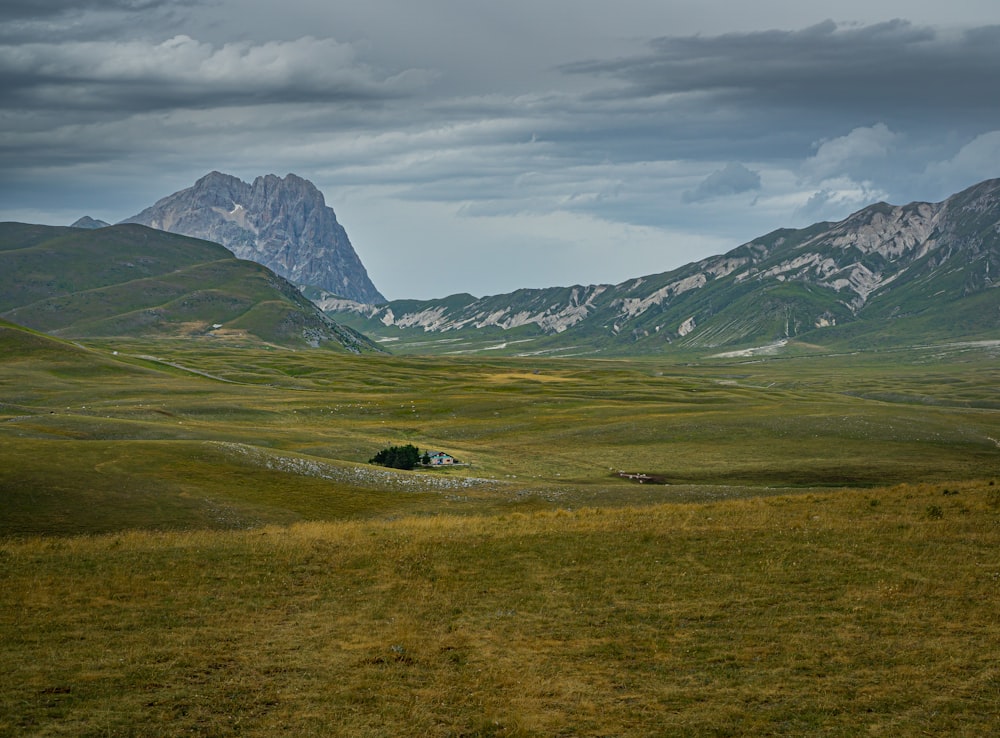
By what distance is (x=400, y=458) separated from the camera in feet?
249

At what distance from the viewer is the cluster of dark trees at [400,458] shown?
7569cm

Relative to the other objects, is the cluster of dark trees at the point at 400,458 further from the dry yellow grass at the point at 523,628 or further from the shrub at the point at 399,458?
the dry yellow grass at the point at 523,628

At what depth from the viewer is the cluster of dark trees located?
7569cm

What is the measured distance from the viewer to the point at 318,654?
24.4m

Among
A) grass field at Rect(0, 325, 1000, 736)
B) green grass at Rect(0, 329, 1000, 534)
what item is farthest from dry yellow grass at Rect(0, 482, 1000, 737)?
green grass at Rect(0, 329, 1000, 534)

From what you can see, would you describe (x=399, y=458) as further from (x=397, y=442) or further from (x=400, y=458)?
(x=397, y=442)

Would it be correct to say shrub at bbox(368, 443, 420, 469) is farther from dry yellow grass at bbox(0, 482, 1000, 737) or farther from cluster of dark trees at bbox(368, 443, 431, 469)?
dry yellow grass at bbox(0, 482, 1000, 737)

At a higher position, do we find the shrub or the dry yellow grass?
the dry yellow grass

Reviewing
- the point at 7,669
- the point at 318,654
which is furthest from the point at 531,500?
the point at 7,669

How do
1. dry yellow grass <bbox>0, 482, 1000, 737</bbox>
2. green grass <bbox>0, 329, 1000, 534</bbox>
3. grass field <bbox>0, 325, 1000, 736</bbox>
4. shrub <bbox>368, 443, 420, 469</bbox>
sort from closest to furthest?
dry yellow grass <bbox>0, 482, 1000, 737</bbox>, grass field <bbox>0, 325, 1000, 736</bbox>, green grass <bbox>0, 329, 1000, 534</bbox>, shrub <bbox>368, 443, 420, 469</bbox>

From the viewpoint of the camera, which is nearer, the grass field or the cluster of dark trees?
the grass field

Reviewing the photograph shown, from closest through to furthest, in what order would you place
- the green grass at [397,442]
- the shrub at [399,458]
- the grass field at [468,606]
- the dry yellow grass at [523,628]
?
the dry yellow grass at [523,628]
the grass field at [468,606]
the green grass at [397,442]
the shrub at [399,458]

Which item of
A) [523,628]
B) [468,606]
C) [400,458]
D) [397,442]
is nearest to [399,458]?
[400,458]

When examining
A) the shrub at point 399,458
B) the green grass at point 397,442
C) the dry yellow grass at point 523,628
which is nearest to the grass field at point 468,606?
the dry yellow grass at point 523,628
